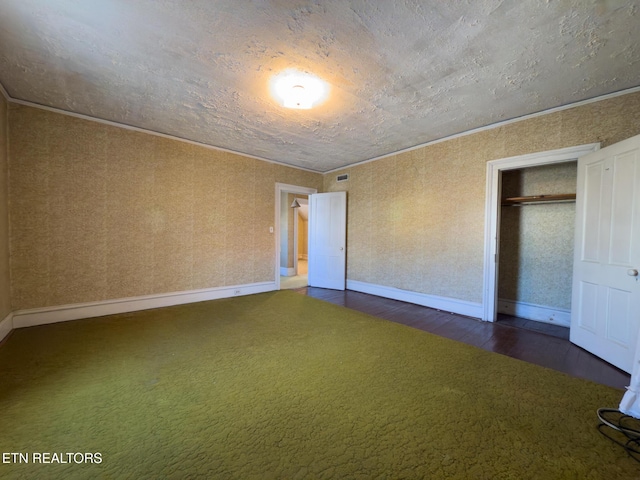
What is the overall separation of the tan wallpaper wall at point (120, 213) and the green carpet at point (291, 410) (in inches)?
35.5

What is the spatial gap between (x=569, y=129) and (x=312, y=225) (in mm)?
4523

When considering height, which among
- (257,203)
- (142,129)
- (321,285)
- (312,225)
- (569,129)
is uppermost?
(142,129)

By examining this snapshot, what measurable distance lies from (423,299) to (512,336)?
4.60 feet

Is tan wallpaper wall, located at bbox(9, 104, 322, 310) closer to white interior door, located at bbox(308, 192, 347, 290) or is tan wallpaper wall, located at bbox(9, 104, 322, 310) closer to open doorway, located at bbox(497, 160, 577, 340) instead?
white interior door, located at bbox(308, 192, 347, 290)

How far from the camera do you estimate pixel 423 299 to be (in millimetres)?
4410

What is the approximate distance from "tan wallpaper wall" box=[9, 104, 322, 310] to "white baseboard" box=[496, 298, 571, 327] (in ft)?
14.4

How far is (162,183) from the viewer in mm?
4090

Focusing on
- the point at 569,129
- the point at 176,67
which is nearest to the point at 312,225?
the point at 176,67

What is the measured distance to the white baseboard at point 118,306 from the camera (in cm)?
322

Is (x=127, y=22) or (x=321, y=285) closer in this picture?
(x=127, y=22)

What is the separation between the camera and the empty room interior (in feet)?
5.15

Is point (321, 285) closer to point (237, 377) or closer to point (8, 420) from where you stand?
point (237, 377)

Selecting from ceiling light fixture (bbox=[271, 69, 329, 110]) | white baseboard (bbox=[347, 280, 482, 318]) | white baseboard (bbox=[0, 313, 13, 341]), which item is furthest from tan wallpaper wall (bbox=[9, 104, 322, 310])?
ceiling light fixture (bbox=[271, 69, 329, 110])

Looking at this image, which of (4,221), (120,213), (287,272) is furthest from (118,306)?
(287,272)
